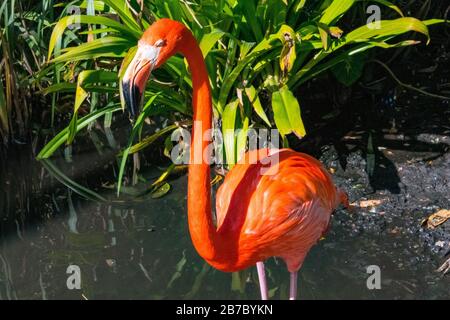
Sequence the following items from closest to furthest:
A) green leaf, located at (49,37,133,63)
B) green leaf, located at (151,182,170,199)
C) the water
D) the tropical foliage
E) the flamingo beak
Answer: the flamingo beak → the water → the tropical foliage → green leaf, located at (49,37,133,63) → green leaf, located at (151,182,170,199)

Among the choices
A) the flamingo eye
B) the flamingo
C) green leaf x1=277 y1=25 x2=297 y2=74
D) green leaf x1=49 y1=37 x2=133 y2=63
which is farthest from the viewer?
green leaf x1=49 y1=37 x2=133 y2=63

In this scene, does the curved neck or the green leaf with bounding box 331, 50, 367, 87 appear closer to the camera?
the curved neck

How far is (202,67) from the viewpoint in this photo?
2.41 metres

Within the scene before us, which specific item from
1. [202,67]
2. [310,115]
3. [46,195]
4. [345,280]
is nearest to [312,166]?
[345,280]

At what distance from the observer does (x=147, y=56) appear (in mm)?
2137

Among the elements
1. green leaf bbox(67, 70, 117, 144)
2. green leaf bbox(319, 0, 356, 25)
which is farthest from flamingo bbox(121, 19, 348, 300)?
green leaf bbox(67, 70, 117, 144)

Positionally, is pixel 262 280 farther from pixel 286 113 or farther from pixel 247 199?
pixel 286 113

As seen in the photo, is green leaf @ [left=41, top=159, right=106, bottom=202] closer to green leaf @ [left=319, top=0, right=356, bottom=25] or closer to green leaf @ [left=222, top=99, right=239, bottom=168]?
green leaf @ [left=222, top=99, right=239, bottom=168]

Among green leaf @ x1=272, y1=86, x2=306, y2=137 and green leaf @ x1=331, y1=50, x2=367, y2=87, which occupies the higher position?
green leaf @ x1=331, y1=50, x2=367, y2=87

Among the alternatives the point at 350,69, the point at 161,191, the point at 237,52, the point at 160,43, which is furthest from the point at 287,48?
the point at 160,43

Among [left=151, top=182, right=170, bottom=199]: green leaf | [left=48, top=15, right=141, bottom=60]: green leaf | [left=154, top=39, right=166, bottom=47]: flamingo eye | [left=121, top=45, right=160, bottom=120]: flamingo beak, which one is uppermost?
[left=48, top=15, right=141, bottom=60]: green leaf

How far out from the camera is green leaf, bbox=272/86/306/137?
3.45 metres

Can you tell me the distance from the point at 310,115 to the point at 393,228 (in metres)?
1.19

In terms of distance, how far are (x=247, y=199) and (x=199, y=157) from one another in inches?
15.2
